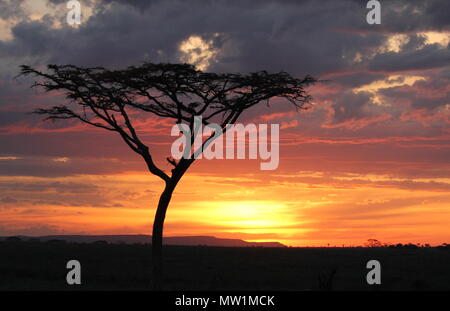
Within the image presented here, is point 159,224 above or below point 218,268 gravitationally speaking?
above

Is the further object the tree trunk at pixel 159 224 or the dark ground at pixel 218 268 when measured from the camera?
the dark ground at pixel 218 268

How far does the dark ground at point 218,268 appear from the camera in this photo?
118ft

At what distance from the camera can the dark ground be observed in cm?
3591

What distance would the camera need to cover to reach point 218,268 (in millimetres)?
42562

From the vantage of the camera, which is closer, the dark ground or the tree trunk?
the tree trunk

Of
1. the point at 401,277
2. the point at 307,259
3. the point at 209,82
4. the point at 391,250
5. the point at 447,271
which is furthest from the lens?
the point at 391,250

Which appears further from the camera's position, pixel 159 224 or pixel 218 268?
pixel 218 268
